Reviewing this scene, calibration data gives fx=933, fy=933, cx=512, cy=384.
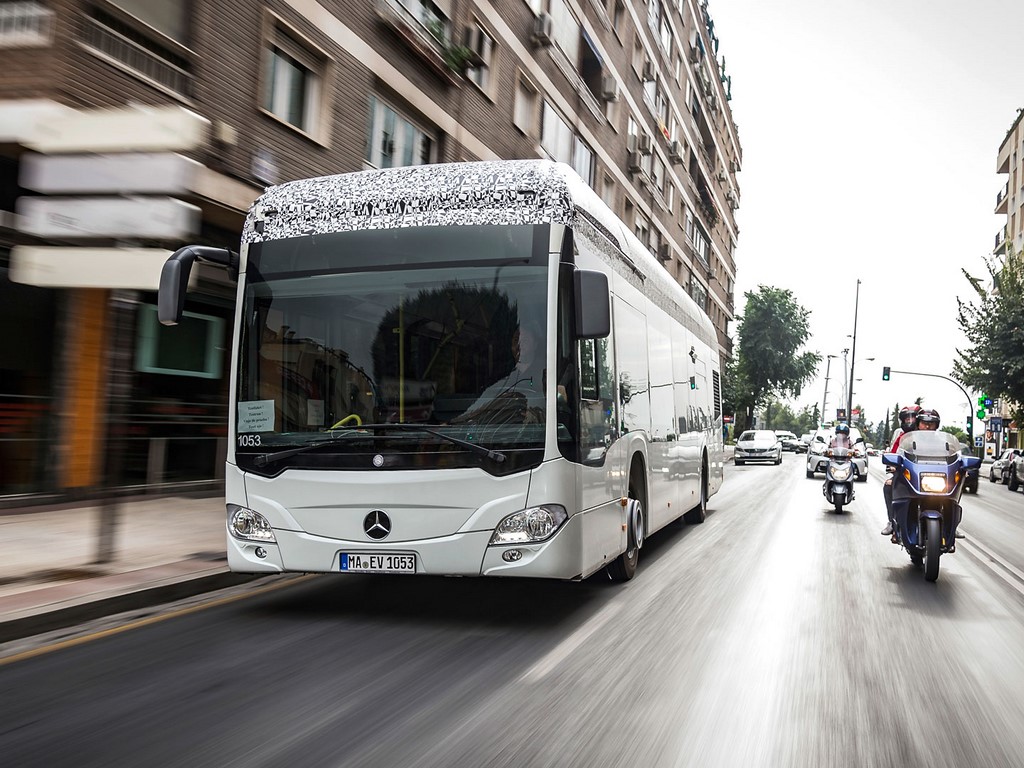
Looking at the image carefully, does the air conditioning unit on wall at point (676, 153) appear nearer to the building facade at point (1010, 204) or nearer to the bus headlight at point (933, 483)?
the building facade at point (1010, 204)

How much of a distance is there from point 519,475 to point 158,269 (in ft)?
9.93

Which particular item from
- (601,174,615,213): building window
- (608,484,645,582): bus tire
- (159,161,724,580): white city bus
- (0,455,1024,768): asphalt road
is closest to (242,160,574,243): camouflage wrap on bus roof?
(159,161,724,580): white city bus

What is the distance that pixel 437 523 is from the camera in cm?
570

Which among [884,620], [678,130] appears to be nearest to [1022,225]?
[678,130]

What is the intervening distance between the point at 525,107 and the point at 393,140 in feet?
24.3

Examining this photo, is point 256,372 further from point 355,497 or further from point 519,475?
point 519,475

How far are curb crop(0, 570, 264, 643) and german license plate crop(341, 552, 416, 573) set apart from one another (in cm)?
146

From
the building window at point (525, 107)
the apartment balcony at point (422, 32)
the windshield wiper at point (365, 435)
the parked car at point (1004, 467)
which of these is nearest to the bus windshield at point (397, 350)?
the windshield wiper at point (365, 435)

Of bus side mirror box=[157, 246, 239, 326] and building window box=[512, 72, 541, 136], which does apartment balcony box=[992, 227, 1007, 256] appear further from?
bus side mirror box=[157, 246, 239, 326]

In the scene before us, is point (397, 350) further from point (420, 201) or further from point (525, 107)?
point (525, 107)

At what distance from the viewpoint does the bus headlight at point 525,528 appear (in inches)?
223

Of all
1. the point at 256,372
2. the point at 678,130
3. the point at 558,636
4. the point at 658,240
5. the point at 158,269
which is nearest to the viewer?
the point at 558,636

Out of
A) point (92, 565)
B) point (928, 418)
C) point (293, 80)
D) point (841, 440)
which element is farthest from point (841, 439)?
point (92, 565)

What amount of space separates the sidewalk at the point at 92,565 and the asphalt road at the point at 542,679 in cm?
39
